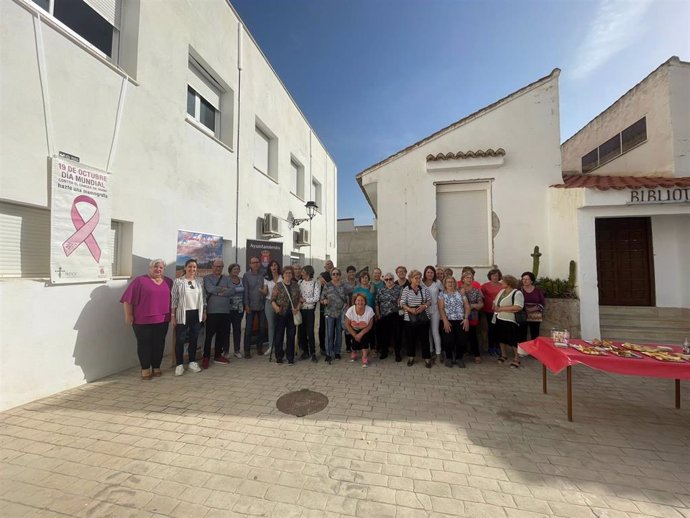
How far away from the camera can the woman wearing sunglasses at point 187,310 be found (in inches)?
188

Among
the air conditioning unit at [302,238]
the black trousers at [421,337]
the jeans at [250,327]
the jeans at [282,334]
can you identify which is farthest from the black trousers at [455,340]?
the air conditioning unit at [302,238]

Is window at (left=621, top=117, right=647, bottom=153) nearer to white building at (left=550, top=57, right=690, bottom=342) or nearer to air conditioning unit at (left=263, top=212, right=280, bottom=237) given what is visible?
white building at (left=550, top=57, right=690, bottom=342)

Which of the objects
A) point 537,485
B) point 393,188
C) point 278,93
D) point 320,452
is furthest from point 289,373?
point 278,93

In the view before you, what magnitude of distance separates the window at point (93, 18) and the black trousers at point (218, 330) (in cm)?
484

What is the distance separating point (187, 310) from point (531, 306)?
20.1 feet

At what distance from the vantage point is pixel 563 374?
487 centimetres

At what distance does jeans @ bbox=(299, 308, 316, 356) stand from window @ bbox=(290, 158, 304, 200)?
773 cm

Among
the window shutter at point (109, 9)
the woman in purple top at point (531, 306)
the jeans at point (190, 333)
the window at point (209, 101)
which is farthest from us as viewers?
the window at point (209, 101)

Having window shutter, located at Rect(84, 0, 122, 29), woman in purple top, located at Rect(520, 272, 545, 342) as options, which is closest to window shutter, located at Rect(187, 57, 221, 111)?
window shutter, located at Rect(84, 0, 122, 29)

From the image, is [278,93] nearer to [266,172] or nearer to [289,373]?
[266,172]

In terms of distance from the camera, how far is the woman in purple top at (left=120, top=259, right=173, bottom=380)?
4.41 metres

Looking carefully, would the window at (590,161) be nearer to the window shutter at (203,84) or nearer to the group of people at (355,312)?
the group of people at (355,312)

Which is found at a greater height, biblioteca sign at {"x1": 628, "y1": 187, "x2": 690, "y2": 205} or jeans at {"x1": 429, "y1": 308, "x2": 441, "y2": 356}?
biblioteca sign at {"x1": 628, "y1": 187, "x2": 690, "y2": 205}

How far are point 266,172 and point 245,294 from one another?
579cm
